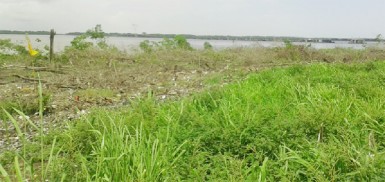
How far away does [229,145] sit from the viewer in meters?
3.57

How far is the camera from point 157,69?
11727 millimetres

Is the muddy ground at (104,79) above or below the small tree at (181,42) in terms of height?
below

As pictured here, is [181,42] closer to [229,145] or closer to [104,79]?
[104,79]

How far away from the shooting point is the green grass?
2.82m

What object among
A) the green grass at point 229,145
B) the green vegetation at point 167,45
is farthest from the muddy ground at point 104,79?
the green vegetation at point 167,45

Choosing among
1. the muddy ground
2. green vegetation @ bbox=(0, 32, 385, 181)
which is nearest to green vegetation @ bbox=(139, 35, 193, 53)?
the muddy ground

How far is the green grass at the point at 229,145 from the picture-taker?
9.24 ft

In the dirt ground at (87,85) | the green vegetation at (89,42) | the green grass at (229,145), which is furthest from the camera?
the green vegetation at (89,42)

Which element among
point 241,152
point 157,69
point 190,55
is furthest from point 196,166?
point 190,55

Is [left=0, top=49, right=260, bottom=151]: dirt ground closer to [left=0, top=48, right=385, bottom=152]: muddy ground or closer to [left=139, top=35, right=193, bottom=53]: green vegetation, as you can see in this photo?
[left=0, top=48, right=385, bottom=152]: muddy ground

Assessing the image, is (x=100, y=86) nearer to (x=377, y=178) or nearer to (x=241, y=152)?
(x=241, y=152)

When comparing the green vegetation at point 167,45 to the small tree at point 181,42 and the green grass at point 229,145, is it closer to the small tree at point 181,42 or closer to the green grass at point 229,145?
the small tree at point 181,42

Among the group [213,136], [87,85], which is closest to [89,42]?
[87,85]

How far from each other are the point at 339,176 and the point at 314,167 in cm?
23
